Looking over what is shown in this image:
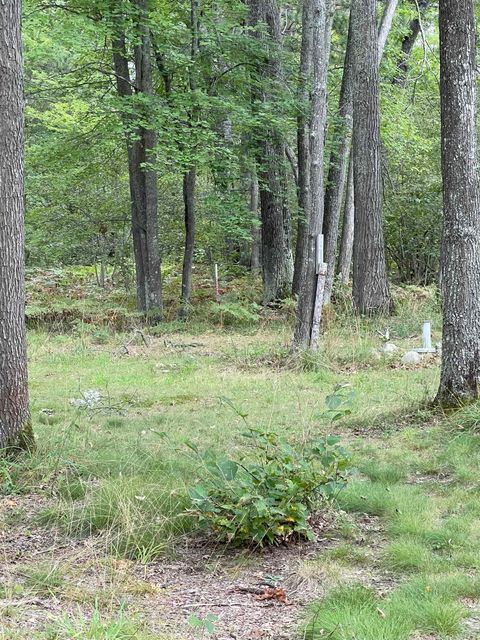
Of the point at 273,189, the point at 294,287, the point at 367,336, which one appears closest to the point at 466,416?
the point at 367,336

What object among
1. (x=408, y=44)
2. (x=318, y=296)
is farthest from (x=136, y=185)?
(x=408, y=44)

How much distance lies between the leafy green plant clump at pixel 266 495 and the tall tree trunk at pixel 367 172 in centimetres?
819

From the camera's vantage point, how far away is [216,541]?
3.66 meters

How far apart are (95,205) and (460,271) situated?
35.6 feet

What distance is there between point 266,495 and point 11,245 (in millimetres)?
2314

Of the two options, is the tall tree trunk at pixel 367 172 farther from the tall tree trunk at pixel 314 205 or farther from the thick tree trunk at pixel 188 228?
the thick tree trunk at pixel 188 228

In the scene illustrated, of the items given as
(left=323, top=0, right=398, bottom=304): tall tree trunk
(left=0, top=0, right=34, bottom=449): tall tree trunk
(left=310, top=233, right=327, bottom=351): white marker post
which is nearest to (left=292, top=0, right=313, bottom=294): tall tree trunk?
(left=323, top=0, right=398, bottom=304): tall tree trunk

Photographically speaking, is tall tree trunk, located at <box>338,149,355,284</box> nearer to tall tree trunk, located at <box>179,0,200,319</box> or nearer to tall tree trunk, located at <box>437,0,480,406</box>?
tall tree trunk, located at <box>179,0,200,319</box>

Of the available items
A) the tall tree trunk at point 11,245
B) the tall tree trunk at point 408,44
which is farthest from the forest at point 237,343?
the tall tree trunk at point 408,44

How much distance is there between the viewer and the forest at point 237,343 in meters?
3.19

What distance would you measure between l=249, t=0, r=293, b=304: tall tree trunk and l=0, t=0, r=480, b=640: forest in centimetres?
5

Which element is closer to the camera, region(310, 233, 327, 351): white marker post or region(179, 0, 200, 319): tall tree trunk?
region(310, 233, 327, 351): white marker post

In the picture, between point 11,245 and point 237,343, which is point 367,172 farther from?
point 11,245

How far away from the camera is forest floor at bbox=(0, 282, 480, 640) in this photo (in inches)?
109
